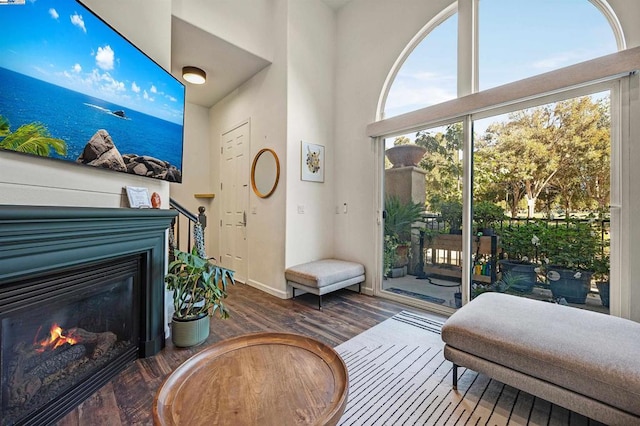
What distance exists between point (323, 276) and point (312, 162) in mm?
1482

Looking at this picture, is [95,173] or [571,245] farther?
[571,245]

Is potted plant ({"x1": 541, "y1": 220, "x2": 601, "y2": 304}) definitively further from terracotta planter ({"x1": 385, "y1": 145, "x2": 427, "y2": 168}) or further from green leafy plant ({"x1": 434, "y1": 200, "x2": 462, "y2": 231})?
terracotta planter ({"x1": 385, "y1": 145, "x2": 427, "y2": 168})

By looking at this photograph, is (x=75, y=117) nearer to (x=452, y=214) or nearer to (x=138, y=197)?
(x=138, y=197)

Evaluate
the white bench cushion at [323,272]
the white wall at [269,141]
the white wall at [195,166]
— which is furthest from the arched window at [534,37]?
the white wall at [195,166]

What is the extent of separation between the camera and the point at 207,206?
509 centimetres

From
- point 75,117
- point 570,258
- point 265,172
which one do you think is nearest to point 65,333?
point 75,117

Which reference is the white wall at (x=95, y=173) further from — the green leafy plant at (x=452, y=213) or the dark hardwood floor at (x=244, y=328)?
the green leafy plant at (x=452, y=213)

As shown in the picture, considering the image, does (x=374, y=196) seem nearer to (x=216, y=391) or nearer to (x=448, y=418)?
(x=448, y=418)

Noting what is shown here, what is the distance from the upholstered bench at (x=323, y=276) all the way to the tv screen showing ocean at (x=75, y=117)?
1791 mm

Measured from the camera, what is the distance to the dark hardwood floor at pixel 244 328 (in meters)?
1.49

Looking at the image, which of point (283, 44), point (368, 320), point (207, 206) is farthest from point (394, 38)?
point (207, 206)

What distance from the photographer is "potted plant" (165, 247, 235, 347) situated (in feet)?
7.08

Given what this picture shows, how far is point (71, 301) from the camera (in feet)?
5.28

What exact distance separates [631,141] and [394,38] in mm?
2436
